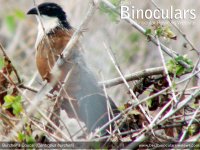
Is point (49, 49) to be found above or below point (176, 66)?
below

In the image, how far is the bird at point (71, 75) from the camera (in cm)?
400

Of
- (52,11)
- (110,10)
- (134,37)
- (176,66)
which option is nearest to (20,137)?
(176,66)

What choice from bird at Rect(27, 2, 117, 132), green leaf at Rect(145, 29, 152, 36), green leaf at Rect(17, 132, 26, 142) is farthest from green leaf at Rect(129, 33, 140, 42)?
green leaf at Rect(17, 132, 26, 142)

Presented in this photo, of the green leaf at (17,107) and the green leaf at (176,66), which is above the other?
the green leaf at (17,107)

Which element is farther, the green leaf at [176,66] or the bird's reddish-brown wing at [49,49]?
the bird's reddish-brown wing at [49,49]

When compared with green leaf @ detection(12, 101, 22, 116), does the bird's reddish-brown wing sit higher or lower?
lower

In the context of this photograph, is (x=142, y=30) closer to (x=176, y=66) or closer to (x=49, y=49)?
(x=176, y=66)

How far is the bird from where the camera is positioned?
13.1 ft

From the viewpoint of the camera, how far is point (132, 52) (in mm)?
8141

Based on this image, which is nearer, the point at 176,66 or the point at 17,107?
the point at 17,107

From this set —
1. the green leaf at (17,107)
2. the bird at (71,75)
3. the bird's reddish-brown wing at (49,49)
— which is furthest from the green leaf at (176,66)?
the bird's reddish-brown wing at (49,49)

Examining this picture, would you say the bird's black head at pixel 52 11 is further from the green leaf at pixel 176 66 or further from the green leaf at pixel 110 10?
the green leaf at pixel 176 66

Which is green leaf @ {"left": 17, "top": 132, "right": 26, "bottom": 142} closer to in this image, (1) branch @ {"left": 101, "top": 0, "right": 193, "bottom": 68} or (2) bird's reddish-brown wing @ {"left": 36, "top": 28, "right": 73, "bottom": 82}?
(1) branch @ {"left": 101, "top": 0, "right": 193, "bottom": 68}

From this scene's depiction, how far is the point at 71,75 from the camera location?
177 inches
